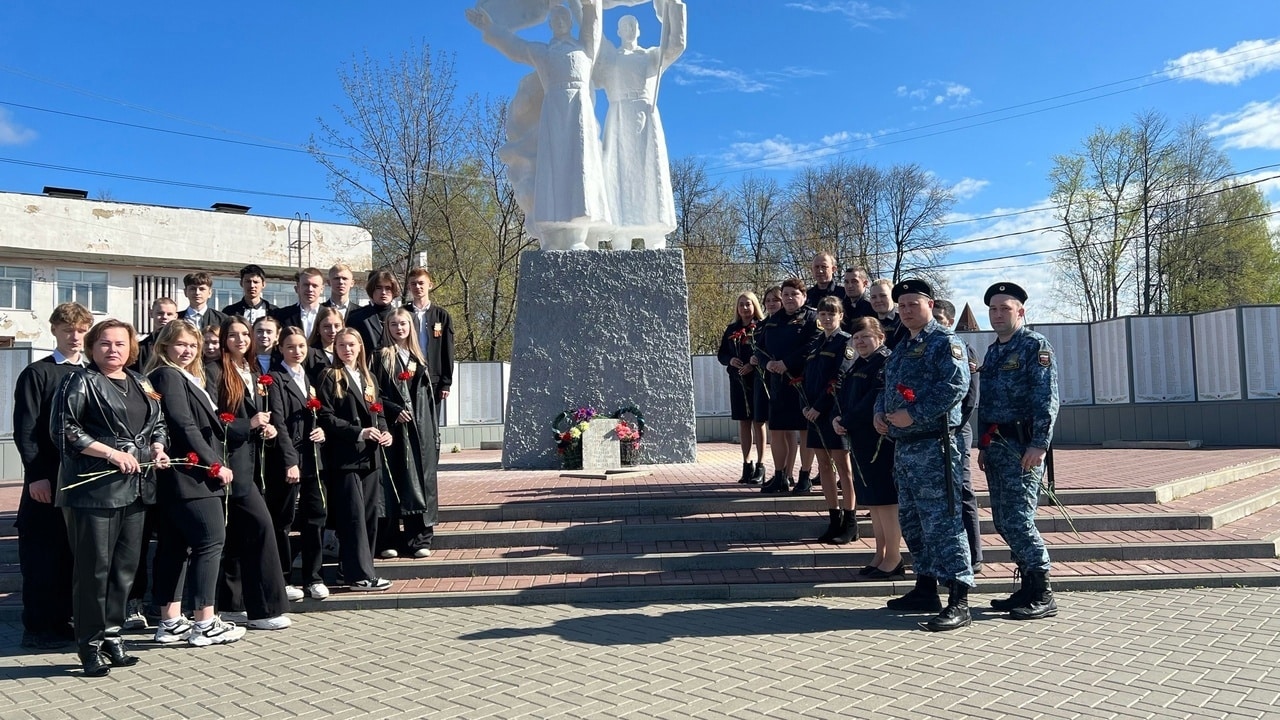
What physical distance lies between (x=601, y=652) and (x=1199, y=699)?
2499 millimetres

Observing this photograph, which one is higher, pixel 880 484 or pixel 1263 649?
pixel 880 484

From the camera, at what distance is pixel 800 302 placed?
6.92 m

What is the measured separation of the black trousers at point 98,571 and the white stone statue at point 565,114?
618 cm

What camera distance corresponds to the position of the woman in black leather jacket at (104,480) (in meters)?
4.16

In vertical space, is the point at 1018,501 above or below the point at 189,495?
below

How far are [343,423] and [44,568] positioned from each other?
5.56 ft

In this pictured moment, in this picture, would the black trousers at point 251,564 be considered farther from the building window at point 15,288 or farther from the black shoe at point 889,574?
the building window at point 15,288

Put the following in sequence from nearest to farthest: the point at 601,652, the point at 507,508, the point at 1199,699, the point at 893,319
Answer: the point at 1199,699
the point at 601,652
the point at 893,319
the point at 507,508

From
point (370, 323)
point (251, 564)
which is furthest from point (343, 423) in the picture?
point (370, 323)

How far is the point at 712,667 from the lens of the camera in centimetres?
404

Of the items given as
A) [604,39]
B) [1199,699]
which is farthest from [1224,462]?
[604,39]

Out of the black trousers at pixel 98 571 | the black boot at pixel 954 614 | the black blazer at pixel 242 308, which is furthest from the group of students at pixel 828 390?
the black trousers at pixel 98 571

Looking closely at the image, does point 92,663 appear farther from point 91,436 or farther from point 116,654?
point 91,436

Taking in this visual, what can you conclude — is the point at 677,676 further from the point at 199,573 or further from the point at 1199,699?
the point at 199,573
